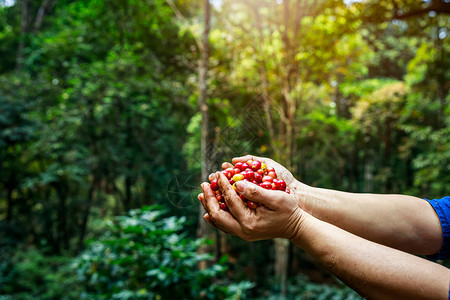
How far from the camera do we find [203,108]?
3.49 m

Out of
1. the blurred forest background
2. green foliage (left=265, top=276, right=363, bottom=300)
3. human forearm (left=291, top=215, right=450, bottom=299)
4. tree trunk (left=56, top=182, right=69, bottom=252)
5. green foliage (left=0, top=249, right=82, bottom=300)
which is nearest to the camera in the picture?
human forearm (left=291, top=215, right=450, bottom=299)

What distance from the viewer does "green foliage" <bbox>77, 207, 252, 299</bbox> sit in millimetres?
1922

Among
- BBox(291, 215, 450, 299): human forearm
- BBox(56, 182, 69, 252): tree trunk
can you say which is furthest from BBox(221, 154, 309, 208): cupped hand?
BBox(56, 182, 69, 252): tree trunk

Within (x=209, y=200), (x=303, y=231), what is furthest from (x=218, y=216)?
(x=303, y=231)

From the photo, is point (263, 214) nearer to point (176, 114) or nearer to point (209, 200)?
point (209, 200)

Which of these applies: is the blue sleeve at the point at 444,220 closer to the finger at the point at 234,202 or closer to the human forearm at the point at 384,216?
the human forearm at the point at 384,216

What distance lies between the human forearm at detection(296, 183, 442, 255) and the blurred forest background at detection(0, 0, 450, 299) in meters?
1.17

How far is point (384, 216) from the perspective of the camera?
1.14 meters

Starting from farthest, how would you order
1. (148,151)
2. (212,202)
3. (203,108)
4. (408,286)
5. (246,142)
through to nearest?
(148,151)
(203,108)
(246,142)
(212,202)
(408,286)

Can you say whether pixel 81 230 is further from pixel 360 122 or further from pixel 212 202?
pixel 360 122

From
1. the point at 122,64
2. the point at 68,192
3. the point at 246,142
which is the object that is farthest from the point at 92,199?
the point at 246,142

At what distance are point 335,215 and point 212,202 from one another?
0.54 metres

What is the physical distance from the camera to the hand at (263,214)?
35.9 inches

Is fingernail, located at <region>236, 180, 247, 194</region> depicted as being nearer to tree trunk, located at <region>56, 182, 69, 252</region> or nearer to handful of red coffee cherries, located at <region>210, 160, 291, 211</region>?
handful of red coffee cherries, located at <region>210, 160, 291, 211</region>
